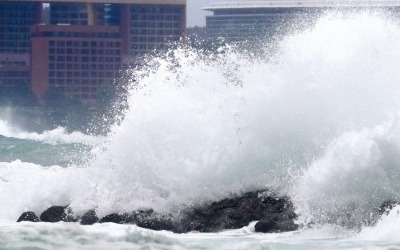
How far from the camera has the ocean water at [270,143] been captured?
24.7 m

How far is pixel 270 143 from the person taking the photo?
27703 mm

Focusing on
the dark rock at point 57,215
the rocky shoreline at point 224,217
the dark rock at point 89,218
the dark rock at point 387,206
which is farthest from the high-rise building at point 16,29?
the dark rock at point 387,206

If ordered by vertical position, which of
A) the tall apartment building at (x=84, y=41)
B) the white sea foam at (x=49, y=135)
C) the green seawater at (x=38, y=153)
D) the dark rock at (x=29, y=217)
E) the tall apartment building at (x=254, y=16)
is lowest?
the dark rock at (x=29, y=217)

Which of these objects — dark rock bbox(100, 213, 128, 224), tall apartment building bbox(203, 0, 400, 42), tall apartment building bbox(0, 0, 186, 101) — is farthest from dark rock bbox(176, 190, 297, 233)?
tall apartment building bbox(203, 0, 400, 42)

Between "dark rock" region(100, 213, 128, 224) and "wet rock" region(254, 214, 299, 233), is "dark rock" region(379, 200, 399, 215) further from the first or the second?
"dark rock" region(100, 213, 128, 224)

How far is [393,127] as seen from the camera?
25641mm

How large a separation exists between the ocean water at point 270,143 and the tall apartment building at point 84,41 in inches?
4092

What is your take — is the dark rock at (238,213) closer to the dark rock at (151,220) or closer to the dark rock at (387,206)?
the dark rock at (151,220)

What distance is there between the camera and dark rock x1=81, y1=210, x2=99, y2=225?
26016 mm

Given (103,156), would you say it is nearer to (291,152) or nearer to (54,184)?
(54,184)

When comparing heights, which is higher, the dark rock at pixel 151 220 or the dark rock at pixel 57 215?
the dark rock at pixel 57 215

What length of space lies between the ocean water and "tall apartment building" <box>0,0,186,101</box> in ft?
341

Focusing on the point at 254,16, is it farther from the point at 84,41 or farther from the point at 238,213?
the point at 238,213

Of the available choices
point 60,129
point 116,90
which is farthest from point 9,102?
point 60,129
